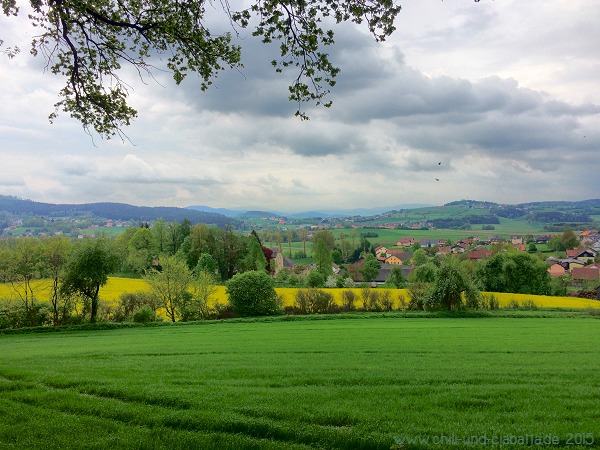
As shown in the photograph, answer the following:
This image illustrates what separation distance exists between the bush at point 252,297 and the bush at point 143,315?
27.2ft

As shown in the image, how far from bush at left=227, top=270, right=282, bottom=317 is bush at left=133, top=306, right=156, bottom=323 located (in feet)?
27.2

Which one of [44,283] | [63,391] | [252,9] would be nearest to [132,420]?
[63,391]

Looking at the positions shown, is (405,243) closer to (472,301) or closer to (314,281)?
(314,281)

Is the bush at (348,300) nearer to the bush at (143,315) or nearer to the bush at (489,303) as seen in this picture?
the bush at (489,303)

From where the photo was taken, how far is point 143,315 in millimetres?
36000

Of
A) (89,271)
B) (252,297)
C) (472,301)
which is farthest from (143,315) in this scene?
(472,301)

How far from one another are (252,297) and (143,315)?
1102 cm

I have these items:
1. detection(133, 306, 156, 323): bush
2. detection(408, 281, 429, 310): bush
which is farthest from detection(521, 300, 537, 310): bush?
detection(133, 306, 156, 323): bush

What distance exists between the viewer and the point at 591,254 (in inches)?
4373

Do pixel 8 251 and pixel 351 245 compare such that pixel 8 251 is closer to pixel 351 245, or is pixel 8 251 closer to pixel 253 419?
pixel 253 419

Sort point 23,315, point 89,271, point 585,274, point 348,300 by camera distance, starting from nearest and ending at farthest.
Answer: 1. point 23,315
2. point 89,271
3. point 348,300
4. point 585,274

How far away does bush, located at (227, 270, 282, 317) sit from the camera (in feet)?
129

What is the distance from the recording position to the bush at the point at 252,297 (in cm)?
3938

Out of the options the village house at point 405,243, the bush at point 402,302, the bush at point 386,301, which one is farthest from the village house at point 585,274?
the village house at point 405,243
